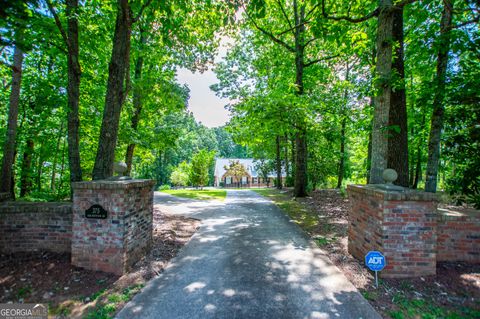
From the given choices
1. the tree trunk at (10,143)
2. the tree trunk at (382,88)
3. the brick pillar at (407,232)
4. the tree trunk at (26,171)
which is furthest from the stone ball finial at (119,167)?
the tree trunk at (26,171)

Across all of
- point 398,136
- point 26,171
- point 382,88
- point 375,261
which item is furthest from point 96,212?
point 26,171

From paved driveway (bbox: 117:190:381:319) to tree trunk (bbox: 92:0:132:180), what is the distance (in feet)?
9.05

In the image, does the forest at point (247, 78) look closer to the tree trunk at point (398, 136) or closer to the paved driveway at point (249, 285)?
the tree trunk at point (398, 136)

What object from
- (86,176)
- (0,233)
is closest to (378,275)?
(0,233)

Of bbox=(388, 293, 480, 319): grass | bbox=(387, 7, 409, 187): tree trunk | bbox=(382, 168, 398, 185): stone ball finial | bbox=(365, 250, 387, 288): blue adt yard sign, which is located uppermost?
bbox=(387, 7, 409, 187): tree trunk

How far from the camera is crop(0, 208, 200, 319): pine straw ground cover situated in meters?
3.12

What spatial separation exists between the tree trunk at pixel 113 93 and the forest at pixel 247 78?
23 mm

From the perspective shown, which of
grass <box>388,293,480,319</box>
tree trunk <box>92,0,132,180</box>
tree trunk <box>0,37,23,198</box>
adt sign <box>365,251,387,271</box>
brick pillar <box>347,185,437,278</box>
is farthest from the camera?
tree trunk <box>0,37,23,198</box>

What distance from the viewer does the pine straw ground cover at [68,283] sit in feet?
10.2

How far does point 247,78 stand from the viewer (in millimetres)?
17859

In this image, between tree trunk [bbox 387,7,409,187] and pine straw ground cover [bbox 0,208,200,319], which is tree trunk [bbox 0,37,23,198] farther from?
tree trunk [bbox 387,7,409,187]

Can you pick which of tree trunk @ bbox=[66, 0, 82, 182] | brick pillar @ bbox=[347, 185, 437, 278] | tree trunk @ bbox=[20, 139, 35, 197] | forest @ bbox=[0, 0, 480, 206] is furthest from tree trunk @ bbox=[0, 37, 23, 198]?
brick pillar @ bbox=[347, 185, 437, 278]

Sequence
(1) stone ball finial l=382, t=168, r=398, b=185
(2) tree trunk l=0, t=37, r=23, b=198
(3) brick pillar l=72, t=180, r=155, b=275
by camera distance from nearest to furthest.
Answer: (3) brick pillar l=72, t=180, r=155, b=275 < (1) stone ball finial l=382, t=168, r=398, b=185 < (2) tree trunk l=0, t=37, r=23, b=198

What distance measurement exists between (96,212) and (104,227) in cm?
30
